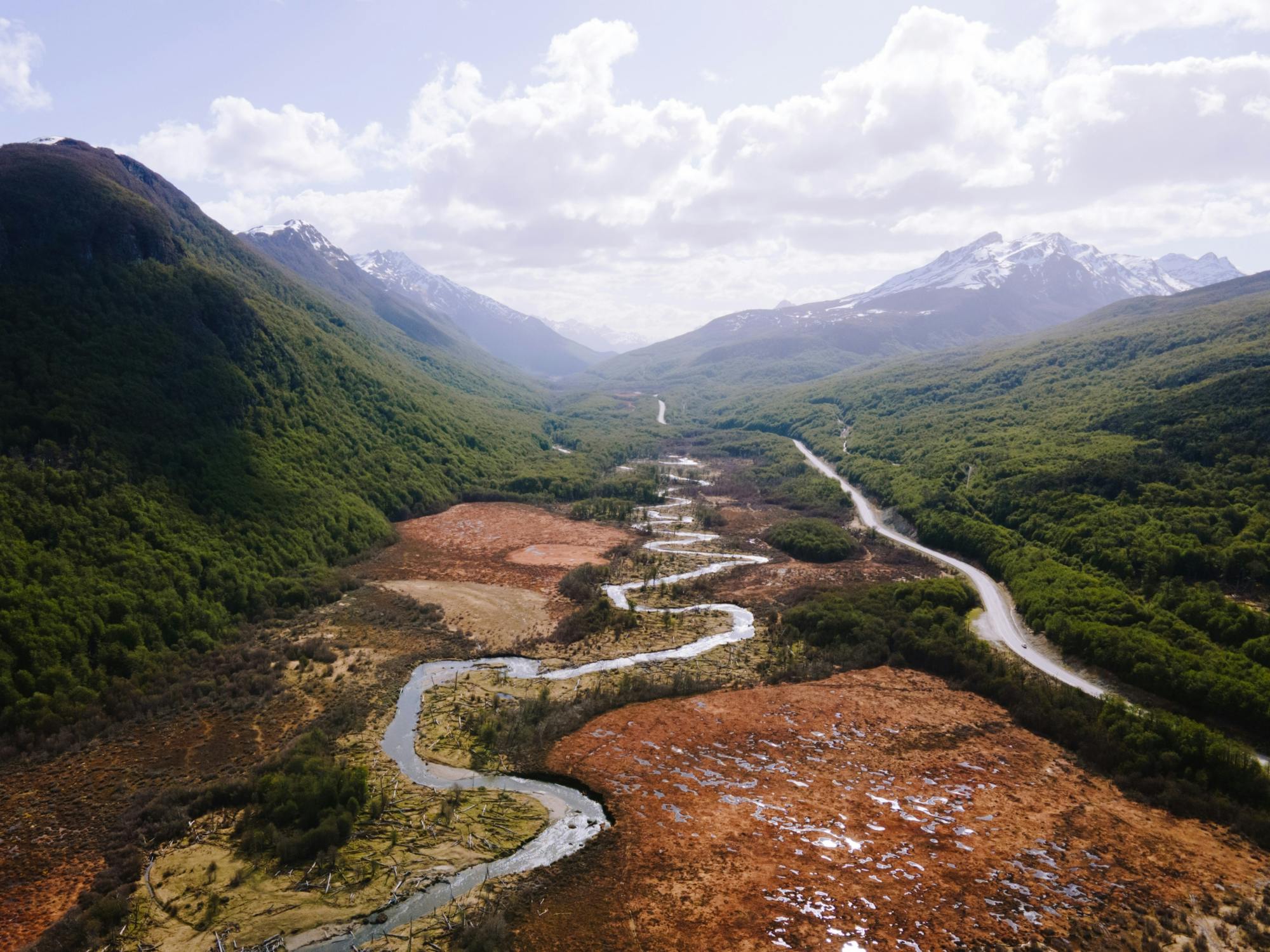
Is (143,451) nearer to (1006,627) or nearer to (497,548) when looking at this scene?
(497,548)

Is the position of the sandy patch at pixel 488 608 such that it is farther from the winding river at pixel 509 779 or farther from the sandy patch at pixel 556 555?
the sandy patch at pixel 556 555

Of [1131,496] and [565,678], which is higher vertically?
[1131,496]

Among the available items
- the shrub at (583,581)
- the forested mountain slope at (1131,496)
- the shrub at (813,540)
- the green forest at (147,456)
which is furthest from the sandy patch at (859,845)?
the shrub at (813,540)

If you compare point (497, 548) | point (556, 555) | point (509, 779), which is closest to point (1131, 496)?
point (556, 555)

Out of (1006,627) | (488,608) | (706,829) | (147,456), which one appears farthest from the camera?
(488,608)

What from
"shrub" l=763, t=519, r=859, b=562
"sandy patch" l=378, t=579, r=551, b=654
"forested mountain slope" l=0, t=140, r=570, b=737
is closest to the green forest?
"forested mountain slope" l=0, t=140, r=570, b=737

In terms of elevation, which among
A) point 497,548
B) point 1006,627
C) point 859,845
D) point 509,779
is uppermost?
point 497,548

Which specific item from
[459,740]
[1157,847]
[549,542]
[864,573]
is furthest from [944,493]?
[459,740]
